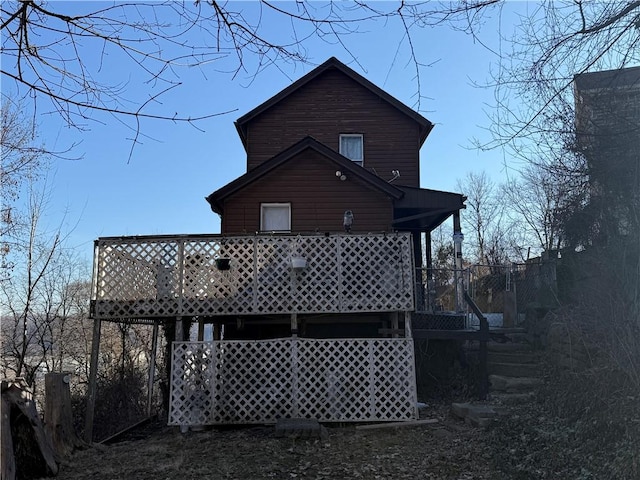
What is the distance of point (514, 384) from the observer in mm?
9078

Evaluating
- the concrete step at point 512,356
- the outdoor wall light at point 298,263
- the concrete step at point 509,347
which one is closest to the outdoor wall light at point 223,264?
the outdoor wall light at point 298,263

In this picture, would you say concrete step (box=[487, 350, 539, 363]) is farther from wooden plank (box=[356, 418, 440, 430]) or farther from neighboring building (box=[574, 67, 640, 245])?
neighboring building (box=[574, 67, 640, 245])

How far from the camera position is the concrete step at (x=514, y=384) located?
29.5 feet

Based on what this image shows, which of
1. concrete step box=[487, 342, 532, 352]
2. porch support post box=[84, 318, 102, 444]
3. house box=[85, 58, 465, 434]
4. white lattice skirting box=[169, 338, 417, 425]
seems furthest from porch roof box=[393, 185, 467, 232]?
porch support post box=[84, 318, 102, 444]

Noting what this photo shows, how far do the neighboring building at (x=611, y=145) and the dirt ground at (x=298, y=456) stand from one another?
393cm

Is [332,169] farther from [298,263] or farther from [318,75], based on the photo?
[298,263]

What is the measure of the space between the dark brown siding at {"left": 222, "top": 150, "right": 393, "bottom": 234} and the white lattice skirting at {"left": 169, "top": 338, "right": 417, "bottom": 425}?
13.8ft

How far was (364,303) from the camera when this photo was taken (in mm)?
8930

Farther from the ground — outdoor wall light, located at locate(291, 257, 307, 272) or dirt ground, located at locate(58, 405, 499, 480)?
outdoor wall light, located at locate(291, 257, 307, 272)

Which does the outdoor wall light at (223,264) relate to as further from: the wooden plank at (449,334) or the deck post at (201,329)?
the wooden plank at (449,334)

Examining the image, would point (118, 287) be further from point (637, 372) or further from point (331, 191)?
point (637, 372)

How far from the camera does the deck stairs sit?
8980mm

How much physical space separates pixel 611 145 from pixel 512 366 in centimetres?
473

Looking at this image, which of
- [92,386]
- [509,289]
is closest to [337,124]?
[509,289]
